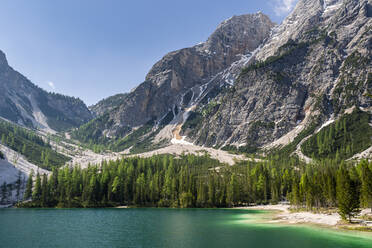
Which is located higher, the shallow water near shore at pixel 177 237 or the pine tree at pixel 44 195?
the pine tree at pixel 44 195

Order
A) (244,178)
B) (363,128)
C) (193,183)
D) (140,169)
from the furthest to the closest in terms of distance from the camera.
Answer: (363,128), (140,169), (244,178), (193,183)

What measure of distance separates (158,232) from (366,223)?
44585 mm

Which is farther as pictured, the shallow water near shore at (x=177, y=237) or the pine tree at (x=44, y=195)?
the pine tree at (x=44, y=195)

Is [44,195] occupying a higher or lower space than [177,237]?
higher

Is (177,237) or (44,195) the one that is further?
(44,195)

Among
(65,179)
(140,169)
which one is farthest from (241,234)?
(140,169)

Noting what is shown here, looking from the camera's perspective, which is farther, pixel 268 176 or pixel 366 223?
pixel 268 176

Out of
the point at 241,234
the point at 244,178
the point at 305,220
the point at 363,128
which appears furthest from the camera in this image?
the point at 363,128

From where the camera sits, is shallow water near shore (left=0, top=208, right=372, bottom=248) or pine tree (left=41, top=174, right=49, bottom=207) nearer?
shallow water near shore (left=0, top=208, right=372, bottom=248)

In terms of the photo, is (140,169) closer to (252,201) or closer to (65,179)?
(65,179)

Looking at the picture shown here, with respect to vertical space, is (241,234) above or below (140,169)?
below

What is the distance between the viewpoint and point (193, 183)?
13575 centimetres

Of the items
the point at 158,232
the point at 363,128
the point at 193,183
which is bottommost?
the point at 158,232

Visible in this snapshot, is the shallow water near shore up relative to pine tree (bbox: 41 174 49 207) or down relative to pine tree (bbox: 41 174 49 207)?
down
